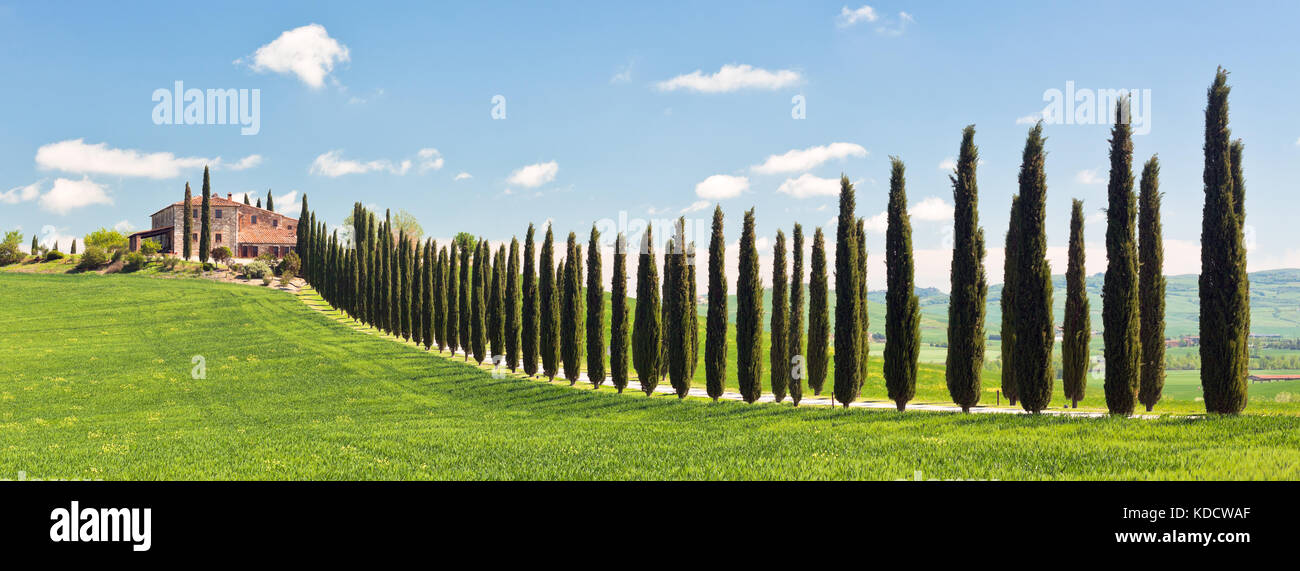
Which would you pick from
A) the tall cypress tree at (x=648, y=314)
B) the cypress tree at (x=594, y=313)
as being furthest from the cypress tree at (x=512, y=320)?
the tall cypress tree at (x=648, y=314)

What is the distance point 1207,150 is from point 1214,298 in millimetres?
3921

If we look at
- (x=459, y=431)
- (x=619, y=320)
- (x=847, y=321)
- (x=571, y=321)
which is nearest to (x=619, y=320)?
(x=619, y=320)

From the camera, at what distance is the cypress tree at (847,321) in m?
25.0

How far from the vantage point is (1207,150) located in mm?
18672

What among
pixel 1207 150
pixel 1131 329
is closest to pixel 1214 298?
pixel 1131 329

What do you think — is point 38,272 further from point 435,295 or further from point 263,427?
point 263,427

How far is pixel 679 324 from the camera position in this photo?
30.3 m

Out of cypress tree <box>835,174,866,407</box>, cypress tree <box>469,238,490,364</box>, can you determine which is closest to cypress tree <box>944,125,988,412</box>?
cypress tree <box>835,174,866,407</box>

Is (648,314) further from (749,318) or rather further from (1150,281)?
(1150,281)

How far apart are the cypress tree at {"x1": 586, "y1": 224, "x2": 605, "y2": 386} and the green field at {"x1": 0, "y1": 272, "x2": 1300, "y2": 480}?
8.51 ft

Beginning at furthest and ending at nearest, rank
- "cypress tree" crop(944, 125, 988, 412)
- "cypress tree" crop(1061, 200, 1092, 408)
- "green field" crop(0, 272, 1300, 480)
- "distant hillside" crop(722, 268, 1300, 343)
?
"distant hillside" crop(722, 268, 1300, 343), "cypress tree" crop(1061, 200, 1092, 408), "cypress tree" crop(944, 125, 988, 412), "green field" crop(0, 272, 1300, 480)

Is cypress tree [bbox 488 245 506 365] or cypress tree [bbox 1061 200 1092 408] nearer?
cypress tree [bbox 1061 200 1092 408]

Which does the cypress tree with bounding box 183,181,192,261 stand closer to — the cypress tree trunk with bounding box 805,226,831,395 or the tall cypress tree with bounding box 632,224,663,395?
the tall cypress tree with bounding box 632,224,663,395

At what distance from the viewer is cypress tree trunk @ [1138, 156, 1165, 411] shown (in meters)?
22.6
